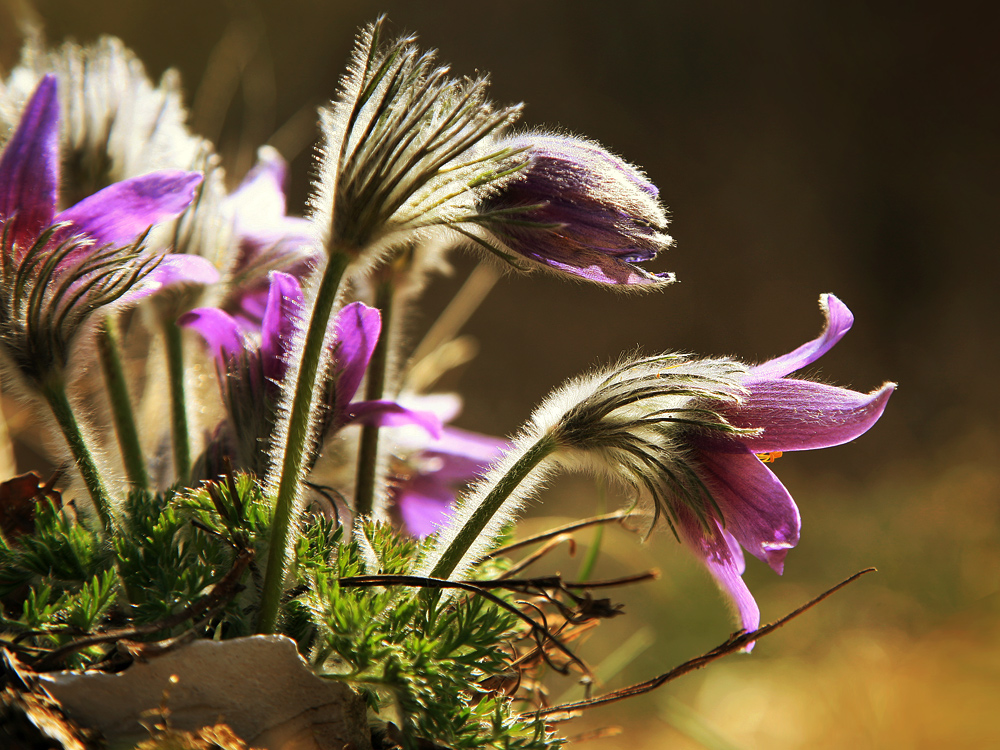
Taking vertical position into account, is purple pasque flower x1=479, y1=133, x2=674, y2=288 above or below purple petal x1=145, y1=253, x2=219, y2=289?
above

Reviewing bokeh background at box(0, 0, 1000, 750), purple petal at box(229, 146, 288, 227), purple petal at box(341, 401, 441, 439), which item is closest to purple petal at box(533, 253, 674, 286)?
purple petal at box(341, 401, 441, 439)

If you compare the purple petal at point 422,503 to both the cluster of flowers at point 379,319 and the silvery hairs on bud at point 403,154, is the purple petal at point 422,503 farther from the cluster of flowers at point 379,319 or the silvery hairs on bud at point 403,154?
the silvery hairs on bud at point 403,154

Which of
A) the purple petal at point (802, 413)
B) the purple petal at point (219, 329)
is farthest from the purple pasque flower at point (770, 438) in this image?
the purple petal at point (219, 329)

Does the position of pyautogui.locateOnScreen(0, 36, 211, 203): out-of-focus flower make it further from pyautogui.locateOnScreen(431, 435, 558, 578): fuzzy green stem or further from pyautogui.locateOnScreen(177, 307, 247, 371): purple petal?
pyautogui.locateOnScreen(431, 435, 558, 578): fuzzy green stem

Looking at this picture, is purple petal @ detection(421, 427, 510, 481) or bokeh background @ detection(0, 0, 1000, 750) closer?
purple petal @ detection(421, 427, 510, 481)

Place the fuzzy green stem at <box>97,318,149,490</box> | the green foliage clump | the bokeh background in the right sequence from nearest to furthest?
the green foliage clump
the fuzzy green stem at <box>97,318,149,490</box>
the bokeh background

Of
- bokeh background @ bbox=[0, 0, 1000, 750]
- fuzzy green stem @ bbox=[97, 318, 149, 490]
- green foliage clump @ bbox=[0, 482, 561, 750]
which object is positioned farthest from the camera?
bokeh background @ bbox=[0, 0, 1000, 750]
